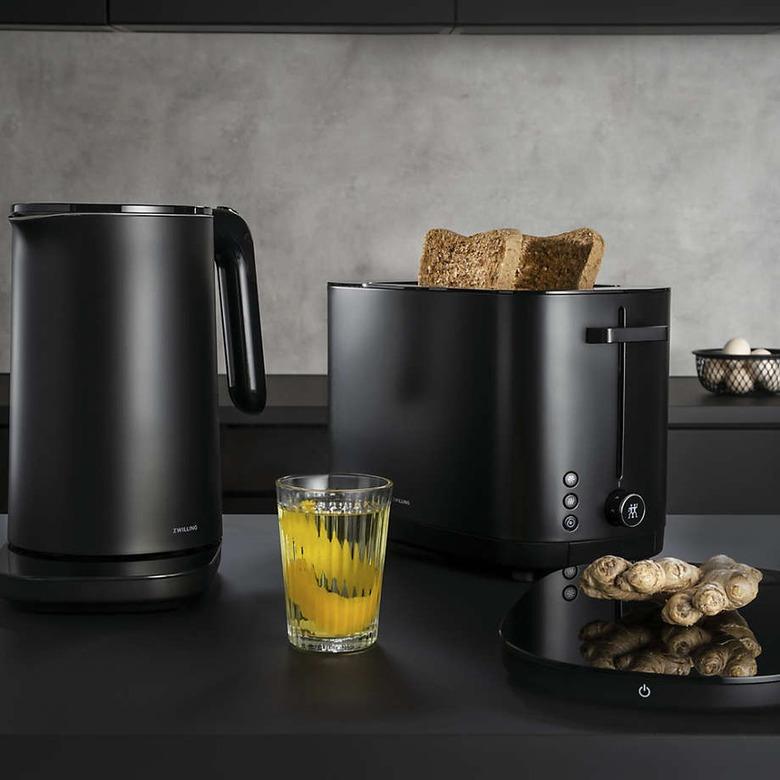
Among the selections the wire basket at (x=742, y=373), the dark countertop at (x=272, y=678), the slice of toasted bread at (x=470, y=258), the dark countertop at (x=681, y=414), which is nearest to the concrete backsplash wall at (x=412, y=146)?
the wire basket at (x=742, y=373)

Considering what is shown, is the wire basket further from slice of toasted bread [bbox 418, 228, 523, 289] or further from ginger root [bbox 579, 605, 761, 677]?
ginger root [bbox 579, 605, 761, 677]

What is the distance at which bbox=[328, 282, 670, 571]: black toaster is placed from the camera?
0.93 metres

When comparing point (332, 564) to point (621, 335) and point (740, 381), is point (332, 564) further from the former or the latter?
point (740, 381)

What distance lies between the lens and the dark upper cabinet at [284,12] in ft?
8.20

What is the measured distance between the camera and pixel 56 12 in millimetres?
2512

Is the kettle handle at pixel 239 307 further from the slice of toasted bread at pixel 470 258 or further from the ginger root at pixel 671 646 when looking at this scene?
the ginger root at pixel 671 646

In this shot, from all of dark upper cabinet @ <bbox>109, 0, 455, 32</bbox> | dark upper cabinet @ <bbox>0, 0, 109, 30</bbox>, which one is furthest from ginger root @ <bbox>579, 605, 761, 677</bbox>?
dark upper cabinet @ <bbox>0, 0, 109, 30</bbox>

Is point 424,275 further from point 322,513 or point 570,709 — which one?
point 570,709

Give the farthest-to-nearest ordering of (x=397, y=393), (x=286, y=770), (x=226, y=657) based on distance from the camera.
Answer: (x=397, y=393) → (x=226, y=657) → (x=286, y=770)

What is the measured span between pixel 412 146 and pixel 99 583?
90.7 inches

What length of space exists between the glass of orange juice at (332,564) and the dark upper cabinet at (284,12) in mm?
1954

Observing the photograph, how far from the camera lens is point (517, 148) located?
9.80ft

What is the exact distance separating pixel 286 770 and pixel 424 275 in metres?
0.75

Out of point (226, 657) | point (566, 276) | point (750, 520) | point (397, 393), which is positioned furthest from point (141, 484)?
point (750, 520)
